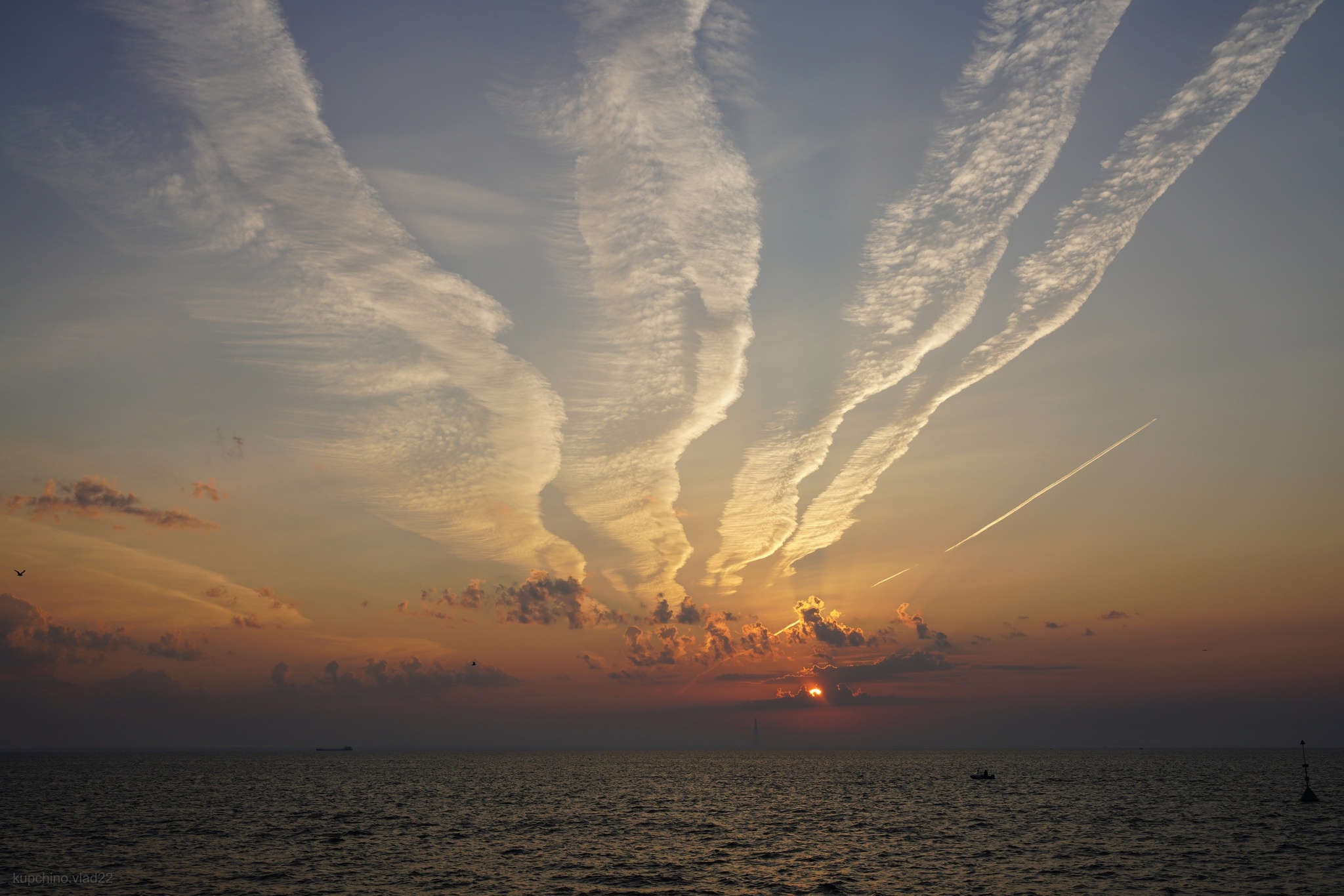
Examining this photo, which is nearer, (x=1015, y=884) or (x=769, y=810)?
(x=1015, y=884)

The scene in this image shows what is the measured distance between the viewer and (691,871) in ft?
260

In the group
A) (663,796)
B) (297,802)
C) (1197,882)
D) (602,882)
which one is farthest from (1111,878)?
(297,802)

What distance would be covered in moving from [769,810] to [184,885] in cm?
10001

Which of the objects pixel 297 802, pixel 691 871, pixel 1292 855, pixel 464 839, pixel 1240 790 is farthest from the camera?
pixel 1240 790

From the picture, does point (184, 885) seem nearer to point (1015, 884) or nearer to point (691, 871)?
point (691, 871)

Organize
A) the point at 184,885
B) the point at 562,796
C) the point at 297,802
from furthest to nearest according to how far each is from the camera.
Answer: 1. the point at 562,796
2. the point at 297,802
3. the point at 184,885

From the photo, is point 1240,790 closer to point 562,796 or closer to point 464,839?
point 562,796

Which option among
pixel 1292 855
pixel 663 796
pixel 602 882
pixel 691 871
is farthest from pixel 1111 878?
pixel 663 796

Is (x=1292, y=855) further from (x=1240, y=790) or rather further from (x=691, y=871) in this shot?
(x=1240, y=790)

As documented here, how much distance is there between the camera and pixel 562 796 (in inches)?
7151

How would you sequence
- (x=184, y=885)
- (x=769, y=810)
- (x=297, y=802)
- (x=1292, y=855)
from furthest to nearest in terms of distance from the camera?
(x=297, y=802), (x=769, y=810), (x=1292, y=855), (x=184, y=885)

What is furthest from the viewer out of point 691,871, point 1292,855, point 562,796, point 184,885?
point 562,796

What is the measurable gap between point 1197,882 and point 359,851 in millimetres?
83779

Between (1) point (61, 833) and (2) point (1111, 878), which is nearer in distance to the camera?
(2) point (1111, 878)
